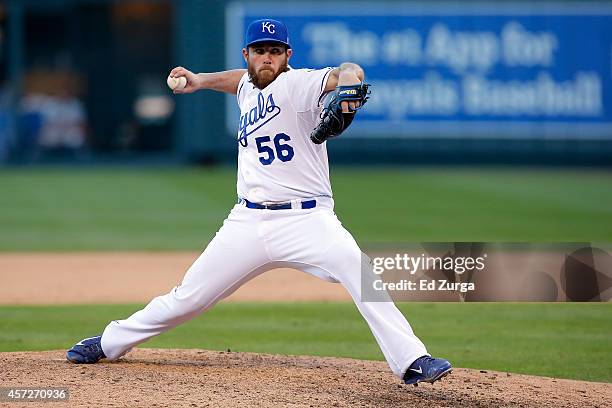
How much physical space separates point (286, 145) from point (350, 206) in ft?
34.6

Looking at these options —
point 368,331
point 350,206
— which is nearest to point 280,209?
point 368,331

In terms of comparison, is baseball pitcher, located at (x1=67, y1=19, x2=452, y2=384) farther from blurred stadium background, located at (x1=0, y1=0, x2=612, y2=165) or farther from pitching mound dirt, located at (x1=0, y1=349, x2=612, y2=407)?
blurred stadium background, located at (x1=0, y1=0, x2=612, y2=165)

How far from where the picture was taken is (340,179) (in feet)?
67.2

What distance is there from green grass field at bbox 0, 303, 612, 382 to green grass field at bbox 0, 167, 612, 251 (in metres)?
3.58

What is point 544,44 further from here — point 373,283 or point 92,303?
point 373,283

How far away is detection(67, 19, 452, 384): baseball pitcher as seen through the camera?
5.51 m

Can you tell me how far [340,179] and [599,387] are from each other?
568 inches

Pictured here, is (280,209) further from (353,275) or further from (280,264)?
(353,275)

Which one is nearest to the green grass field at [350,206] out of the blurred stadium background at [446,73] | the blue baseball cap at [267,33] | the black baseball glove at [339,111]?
the blurred stadium background at [446,73]

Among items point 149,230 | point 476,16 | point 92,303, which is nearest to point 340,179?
point 476,16

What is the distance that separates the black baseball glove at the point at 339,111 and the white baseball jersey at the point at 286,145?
30cm

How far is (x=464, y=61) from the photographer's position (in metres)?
22.1

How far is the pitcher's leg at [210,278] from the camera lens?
18.8 ft

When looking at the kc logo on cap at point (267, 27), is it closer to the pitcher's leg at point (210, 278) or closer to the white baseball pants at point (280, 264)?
the white baseball pants at point (280, 264)
